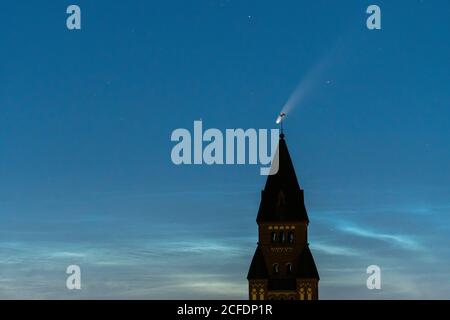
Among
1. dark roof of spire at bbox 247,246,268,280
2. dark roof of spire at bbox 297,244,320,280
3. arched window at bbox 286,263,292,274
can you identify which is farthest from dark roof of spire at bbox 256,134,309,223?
arched window at bbox 286,263,292,274

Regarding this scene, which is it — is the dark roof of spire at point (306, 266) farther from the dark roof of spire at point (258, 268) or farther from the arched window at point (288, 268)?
the dark roof of spire at point (258, 268)

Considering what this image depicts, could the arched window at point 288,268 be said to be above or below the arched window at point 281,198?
below

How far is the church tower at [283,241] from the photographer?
8788 centimetres

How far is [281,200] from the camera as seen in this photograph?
294 feet

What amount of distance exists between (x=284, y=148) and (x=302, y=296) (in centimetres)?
1501

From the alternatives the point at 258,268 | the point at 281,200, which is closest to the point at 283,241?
the point at 258,268

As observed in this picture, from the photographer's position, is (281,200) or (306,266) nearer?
(306,266)

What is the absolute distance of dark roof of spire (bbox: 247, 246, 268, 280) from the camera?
87662mm

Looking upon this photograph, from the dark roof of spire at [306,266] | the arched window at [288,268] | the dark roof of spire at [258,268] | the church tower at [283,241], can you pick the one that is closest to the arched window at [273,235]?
the church tower at [283,241]

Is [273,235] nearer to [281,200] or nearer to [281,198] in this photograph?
[281,200]

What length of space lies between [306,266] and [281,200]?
22.5ft
